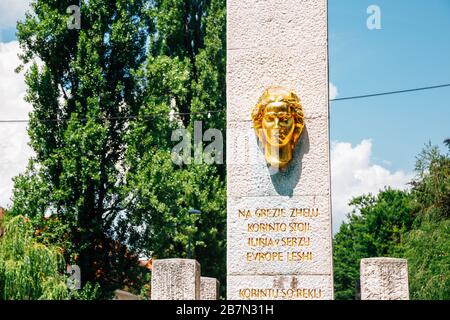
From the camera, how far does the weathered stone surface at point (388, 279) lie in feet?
23.5

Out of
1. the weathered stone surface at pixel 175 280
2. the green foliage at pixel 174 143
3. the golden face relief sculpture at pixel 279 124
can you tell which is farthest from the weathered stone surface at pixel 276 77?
the green foliage at pixel 174 143

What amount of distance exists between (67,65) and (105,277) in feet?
20.9

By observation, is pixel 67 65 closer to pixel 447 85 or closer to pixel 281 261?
pixel 447 85

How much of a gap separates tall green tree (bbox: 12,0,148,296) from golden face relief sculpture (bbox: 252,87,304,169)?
12.1 m

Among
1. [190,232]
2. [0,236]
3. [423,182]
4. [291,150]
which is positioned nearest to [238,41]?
[291,150]

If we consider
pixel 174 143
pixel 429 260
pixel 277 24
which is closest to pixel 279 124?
pixel 277 24

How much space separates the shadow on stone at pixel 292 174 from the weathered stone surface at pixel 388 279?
148 centimetres

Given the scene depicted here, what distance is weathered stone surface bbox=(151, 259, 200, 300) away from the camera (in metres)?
7.45

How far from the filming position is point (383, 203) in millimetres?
42156

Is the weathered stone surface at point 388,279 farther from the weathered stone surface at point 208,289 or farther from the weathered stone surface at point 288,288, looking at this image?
the weathered stone surface at point 208,289

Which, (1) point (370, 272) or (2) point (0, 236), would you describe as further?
(2) point (0, 236)

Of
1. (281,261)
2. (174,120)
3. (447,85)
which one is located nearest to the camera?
(281,261)

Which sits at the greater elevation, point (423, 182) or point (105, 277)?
point (423, 182)
